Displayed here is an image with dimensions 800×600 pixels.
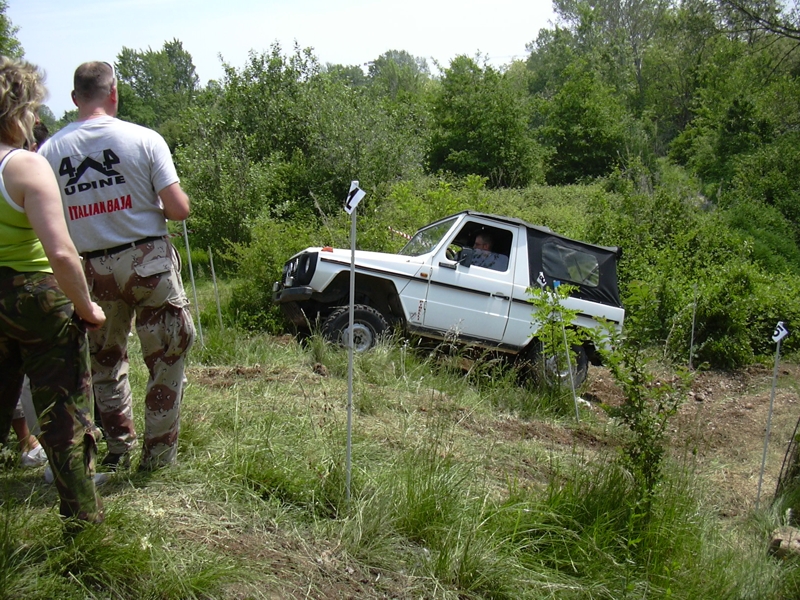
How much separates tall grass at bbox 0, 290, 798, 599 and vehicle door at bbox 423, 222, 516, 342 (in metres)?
3.65

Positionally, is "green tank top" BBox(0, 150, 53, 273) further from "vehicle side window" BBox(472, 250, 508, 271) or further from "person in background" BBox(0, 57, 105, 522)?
"vehicle side window" BBox(472, 250, 508, 271)

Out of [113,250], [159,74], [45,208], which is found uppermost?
[159,74]

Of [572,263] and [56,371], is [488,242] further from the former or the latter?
[56,371]

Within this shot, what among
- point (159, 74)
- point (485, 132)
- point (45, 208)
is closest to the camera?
point (45, 208)

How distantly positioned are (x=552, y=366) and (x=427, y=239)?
2.12 metres

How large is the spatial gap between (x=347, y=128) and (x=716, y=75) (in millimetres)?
31463

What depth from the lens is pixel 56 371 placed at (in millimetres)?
2770

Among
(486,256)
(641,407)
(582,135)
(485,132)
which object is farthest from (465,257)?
(582,135)

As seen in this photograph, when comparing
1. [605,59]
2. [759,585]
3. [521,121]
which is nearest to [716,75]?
[605,59]

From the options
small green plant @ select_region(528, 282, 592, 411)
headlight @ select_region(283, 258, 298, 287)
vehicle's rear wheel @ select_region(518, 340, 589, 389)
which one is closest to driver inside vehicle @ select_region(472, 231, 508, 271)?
vehicle's rear wheel @ select_region(518, 340, 589, 389)

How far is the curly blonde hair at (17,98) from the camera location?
271 cm

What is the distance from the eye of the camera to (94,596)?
2.66 m

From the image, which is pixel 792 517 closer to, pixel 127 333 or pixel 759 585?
pixel 759 585

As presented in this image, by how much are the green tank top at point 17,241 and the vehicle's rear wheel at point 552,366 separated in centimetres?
489
